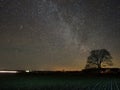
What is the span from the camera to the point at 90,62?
13625cm

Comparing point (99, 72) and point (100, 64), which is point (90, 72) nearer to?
point (99, 72)

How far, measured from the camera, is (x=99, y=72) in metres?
145

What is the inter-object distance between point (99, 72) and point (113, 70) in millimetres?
36275

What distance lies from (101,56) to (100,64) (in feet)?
13.2

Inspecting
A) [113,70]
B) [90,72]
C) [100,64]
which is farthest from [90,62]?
[113,70]

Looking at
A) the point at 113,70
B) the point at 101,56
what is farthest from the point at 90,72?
the point at 113,70

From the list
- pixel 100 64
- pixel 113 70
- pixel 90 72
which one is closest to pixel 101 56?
pixel 100 64

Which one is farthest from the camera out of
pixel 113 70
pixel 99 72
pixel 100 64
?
pixel 113 70

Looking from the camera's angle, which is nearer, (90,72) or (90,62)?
(90,62)

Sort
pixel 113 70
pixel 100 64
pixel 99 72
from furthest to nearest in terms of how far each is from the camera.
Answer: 1. pixel 113 70
2. pixel 99 72
3. pixel 100 64

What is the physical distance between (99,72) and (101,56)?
10.5 m

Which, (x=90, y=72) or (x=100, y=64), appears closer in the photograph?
(x=100, y=64)

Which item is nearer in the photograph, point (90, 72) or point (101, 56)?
point (101, 56)

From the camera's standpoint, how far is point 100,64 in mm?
133875
